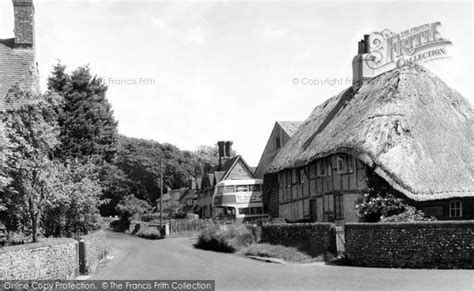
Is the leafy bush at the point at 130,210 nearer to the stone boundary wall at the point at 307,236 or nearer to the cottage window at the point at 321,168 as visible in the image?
the cottage window at the point at 321,168

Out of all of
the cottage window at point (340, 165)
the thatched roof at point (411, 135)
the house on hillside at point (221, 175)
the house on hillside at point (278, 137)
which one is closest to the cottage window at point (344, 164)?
the cottage window at point (340, 165)

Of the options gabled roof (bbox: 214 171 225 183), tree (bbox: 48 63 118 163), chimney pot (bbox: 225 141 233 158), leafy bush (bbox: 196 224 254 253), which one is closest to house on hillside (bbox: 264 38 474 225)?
leafy bush (bbox: 196 224 254 253)

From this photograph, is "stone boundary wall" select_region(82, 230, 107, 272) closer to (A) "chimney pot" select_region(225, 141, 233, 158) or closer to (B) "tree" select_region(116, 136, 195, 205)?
(A) "chimney pot" select_region(225, 141, 233, 158)

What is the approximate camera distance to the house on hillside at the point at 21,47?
26.7 m

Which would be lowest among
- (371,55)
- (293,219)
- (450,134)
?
(293,219)

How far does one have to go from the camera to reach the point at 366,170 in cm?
2767

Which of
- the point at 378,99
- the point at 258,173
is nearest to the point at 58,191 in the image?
the point at 378,99

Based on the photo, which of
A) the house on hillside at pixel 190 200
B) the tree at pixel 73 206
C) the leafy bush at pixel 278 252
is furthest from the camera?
the house on hillside at pixel 190 200

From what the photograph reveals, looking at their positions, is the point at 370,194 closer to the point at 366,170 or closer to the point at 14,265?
the point at 366,170

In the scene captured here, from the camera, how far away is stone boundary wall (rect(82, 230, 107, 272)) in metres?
21.8

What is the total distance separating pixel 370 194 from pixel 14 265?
17.8m

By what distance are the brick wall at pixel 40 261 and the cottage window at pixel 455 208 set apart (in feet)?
54.8

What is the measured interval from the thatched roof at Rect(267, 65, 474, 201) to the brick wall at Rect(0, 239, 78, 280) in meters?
14.0

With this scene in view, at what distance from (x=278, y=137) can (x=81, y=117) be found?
77.9 feet
